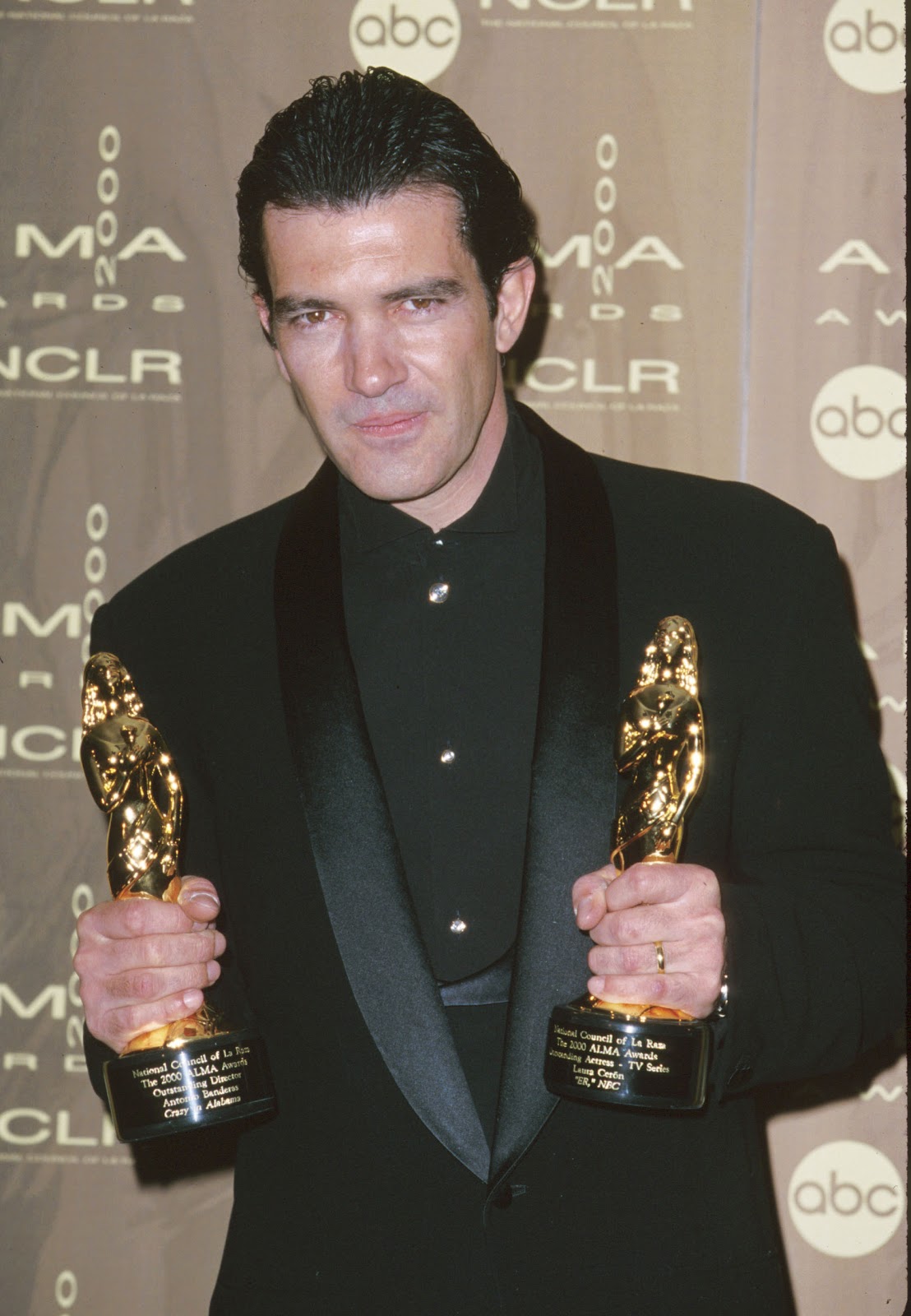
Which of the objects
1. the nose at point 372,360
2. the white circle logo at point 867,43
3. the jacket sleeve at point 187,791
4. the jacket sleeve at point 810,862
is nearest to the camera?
the jacket sleeve at point 810,862

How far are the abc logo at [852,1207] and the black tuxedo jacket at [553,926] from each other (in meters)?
0.85

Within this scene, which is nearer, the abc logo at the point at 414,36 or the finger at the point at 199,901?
the finger at the point at 199,901

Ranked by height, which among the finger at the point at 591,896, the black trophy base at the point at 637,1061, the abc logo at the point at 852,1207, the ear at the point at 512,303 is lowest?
the abc logo at the point at 852,1207

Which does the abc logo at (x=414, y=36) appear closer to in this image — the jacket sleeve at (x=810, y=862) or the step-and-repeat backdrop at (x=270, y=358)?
the step-and-repeat backdrop at (x=270, y=358)

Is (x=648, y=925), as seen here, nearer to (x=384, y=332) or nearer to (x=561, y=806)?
(x=561, y=806)

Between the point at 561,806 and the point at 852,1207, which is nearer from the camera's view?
the point at 561,806

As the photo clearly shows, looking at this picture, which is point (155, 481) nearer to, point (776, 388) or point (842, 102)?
point (776, 388)

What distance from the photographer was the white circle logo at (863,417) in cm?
239

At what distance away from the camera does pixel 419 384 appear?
5.60ft

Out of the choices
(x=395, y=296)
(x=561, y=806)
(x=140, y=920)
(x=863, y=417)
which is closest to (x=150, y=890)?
(x=140, y=920)

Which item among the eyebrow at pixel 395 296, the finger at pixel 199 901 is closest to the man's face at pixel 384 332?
the eyebrow at pixel 395 296

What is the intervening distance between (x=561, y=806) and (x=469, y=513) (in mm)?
444

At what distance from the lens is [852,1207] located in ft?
8.07

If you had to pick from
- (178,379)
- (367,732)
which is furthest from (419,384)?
(178,379)
